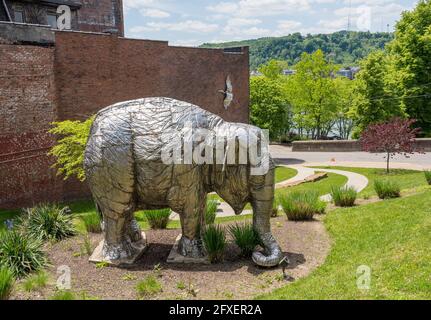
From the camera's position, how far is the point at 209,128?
841cm

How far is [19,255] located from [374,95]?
1218 inches

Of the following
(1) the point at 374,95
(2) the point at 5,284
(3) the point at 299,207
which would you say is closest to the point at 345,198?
(3) the point at 299,207

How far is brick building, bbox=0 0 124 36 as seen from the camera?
21.1m

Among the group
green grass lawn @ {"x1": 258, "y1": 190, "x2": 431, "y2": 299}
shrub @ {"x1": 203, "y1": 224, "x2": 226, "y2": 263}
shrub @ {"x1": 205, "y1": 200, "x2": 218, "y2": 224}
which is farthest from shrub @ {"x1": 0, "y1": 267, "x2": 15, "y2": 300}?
shrub @ {"x1": 205, "y1": 200, "x2": 218, "y2": 224}

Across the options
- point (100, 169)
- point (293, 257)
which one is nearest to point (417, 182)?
point (293, 257)

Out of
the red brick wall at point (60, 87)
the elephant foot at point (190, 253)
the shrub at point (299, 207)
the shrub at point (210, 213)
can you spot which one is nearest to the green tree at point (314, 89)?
the red brick wall at point (60, 87)

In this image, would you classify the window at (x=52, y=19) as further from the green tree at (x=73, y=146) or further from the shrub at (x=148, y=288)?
the shrub at (x=148, y=288)

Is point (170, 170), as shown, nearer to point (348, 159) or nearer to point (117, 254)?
point (117, 254)

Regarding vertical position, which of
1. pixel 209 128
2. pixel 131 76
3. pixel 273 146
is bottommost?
pixel 273 146

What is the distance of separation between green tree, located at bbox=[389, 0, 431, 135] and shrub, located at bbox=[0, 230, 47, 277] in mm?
31372

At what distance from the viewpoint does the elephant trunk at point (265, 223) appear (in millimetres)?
7941

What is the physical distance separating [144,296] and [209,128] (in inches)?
125

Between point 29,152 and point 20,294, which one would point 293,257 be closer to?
point 20,294

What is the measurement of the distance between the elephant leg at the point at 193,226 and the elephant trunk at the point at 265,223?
1027 mm
